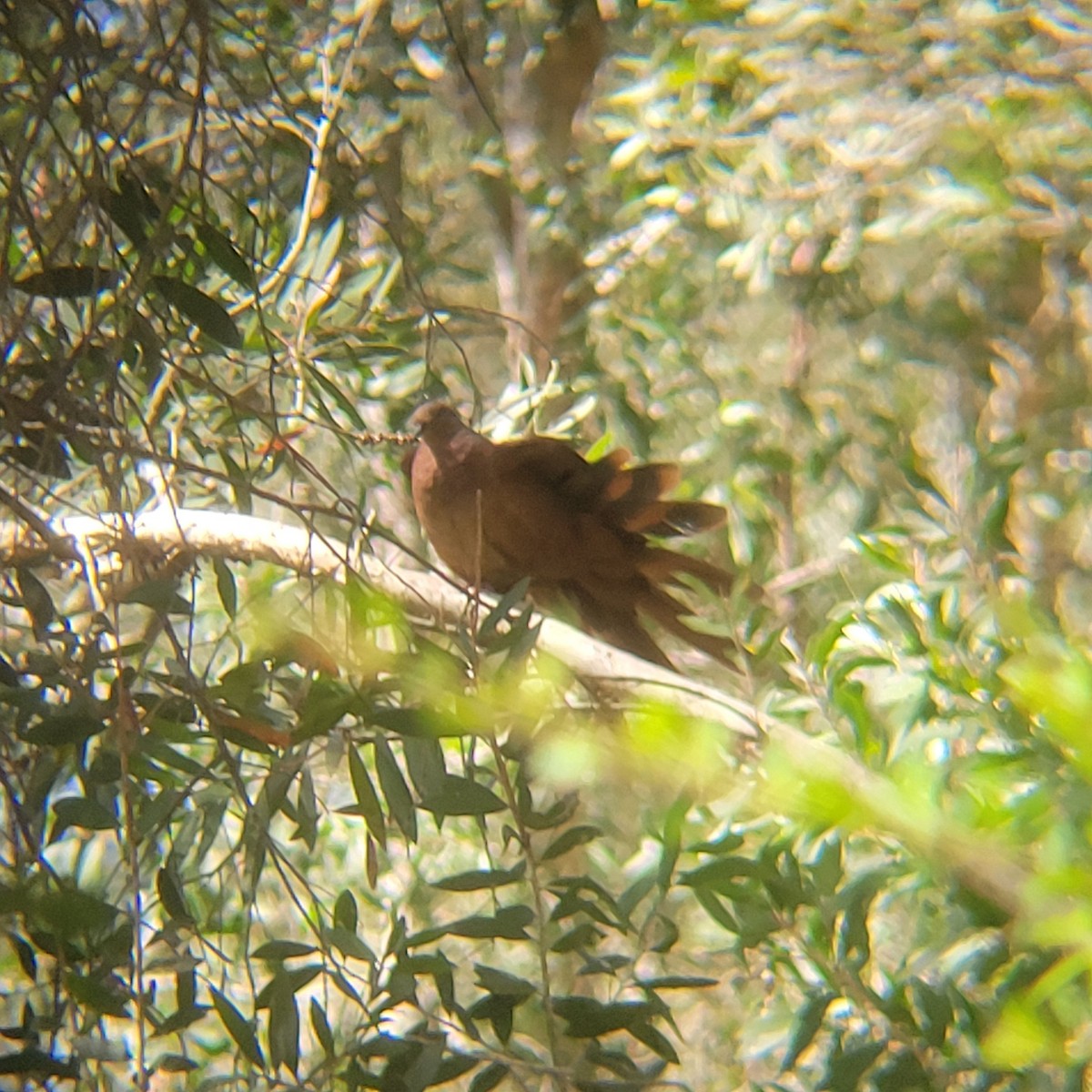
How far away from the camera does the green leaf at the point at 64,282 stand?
1.00 meters

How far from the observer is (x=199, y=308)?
3.46 ft

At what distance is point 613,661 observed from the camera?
4.99ft

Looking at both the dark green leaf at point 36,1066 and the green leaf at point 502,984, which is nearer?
the dark green leaf at point 36,1066

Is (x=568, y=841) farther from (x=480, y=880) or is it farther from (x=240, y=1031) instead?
(x=240, y=1031)

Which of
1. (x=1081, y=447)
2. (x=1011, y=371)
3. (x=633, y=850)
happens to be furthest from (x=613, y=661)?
(x=1011, y=371)

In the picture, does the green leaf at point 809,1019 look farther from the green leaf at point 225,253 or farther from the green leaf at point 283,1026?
the green leaf at point 225,253

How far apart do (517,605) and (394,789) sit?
0.41 m

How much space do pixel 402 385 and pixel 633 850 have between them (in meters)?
0.91

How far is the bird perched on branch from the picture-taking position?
1.81 m

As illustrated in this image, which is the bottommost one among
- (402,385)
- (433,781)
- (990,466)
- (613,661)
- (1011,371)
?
(433,781)

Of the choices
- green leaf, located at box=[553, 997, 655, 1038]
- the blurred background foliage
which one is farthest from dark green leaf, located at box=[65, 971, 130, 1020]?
Result: green leaf, located at box=[553, 997, 655, 1038]

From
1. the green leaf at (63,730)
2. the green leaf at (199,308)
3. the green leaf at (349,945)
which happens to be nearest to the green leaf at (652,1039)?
the green leaf at (349,945)

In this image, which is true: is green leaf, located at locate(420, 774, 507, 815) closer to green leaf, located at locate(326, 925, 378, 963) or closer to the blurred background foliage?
the blurred background foliage

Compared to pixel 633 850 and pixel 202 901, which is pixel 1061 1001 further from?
pixel 633 850
